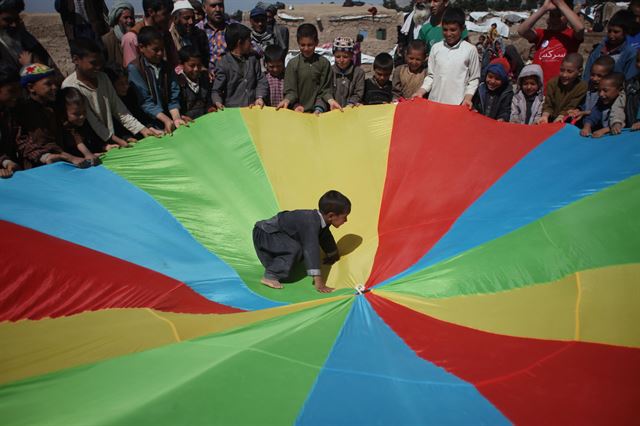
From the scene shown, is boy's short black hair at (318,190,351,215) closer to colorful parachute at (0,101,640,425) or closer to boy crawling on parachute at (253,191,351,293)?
boy crawling on parachute at (253,191,351,293)

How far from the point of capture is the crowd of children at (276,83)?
4.61 m

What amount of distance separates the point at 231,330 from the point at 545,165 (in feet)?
9.96

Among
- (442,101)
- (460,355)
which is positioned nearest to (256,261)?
(460,355)

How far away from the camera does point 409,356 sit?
2.83m

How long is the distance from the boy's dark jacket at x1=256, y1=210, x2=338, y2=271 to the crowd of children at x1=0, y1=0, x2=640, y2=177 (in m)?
1.75

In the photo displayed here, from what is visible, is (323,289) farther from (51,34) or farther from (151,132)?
(51,34)

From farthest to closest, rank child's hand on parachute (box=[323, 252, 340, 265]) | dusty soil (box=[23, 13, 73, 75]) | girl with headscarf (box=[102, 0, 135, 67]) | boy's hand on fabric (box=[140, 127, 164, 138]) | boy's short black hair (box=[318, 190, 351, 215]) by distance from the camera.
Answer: dusty soil (box=[23, 13, 73, 75]) < girl with headscarf (box=[102, 0, 135, 67]) < boy's hand on fabric (box=[140, 127, 164, 138]) < child's hand on parachute (box=[323, 252, 340, 265]) < boy's short black hair (box=[318, 190, 351, 215])

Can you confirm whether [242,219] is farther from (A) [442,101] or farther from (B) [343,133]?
(A) [442,101]

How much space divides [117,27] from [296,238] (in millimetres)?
4141

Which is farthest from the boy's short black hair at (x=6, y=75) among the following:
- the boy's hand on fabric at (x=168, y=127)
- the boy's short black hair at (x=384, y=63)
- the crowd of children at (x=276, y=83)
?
the boy's short black hair at (x=384, y=63)

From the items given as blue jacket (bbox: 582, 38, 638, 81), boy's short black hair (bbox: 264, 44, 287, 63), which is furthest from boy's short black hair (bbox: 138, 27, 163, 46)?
blue jacket (bbox: 582, 38, 638, 81)

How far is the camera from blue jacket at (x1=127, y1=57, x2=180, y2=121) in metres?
5.15

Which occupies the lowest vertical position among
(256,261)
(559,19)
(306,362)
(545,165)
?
(256,261)

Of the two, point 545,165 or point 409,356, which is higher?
point 545,165
